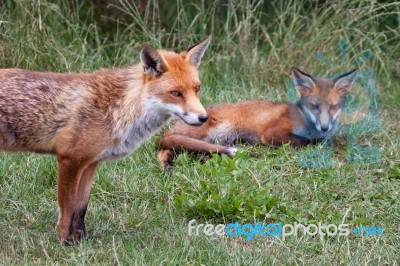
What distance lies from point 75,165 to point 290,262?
1448 millimetres

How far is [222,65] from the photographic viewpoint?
825 cm

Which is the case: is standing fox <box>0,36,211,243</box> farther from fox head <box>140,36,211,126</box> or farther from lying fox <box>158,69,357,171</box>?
lying fox <box>158,69,357,171</box>

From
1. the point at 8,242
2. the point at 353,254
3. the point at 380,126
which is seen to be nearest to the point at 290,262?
the point at 353,254

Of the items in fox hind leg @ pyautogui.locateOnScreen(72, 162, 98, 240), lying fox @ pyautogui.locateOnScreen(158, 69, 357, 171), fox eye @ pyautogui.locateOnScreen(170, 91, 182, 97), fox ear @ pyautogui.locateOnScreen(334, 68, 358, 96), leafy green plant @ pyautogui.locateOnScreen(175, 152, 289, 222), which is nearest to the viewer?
fox eye @ pyautogui.locateOnScreen(170, 91, 182, 97)

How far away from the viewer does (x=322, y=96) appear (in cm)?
682

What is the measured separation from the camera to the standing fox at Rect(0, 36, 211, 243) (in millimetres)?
4703

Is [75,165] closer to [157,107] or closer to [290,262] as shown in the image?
[157,107]

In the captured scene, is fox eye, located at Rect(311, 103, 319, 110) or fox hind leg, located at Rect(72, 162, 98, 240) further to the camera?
fox eye, located at Rect(311, 103, 319, 110)

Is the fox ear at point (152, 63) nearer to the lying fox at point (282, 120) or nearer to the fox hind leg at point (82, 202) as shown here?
the fox hind leg at point (82, 202)

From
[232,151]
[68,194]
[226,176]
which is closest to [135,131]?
[68,194]

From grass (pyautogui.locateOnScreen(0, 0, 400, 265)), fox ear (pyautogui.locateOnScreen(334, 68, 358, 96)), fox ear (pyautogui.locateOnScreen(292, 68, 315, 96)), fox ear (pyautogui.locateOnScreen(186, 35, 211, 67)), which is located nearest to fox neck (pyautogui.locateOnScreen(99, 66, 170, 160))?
fox ear (pyautogui.locateOnScreen(186, 35, 211, 67))

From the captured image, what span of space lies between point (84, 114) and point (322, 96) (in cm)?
275

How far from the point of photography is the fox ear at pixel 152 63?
4789 millimetres

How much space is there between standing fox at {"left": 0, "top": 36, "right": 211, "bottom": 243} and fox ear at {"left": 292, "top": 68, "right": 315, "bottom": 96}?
2191 mm
